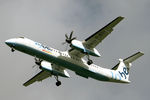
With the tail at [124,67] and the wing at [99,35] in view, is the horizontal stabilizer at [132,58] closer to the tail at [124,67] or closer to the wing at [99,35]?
the tail at [124,67]

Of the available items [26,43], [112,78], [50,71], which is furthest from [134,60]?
[26,43]

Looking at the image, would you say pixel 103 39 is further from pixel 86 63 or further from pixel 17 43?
pixel 17 43

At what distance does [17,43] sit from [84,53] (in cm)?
712

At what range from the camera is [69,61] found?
43.6m

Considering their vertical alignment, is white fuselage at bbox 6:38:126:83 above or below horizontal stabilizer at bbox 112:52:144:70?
below

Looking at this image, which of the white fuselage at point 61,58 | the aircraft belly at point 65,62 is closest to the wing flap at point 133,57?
the white fuselage at point 61,58

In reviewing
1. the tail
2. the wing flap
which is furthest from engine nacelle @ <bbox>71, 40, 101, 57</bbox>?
the tail

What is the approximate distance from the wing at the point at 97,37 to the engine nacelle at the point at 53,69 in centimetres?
370

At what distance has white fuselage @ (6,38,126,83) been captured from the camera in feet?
138

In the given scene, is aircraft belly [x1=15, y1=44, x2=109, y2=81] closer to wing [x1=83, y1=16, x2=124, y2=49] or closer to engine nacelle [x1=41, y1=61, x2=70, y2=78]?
wing [x1=83, y1=16, x2=124, y2=49]

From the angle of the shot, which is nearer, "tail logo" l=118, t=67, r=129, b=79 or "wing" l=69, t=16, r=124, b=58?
"wing" l=69, t=16, r=124, b=58

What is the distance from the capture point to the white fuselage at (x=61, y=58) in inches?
1651

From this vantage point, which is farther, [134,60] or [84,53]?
[134,60]

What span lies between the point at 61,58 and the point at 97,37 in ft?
14.4
